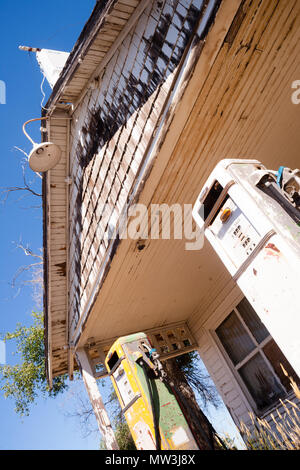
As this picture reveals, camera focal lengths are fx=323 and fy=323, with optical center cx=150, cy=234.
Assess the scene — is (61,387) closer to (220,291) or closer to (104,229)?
(220,291)

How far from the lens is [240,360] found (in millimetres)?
5977

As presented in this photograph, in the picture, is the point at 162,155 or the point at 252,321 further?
the point at 252,321

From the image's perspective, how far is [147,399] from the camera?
3.68 m

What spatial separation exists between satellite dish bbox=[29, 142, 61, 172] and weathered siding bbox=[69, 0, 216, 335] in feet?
2.03

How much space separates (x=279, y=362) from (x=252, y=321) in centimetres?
81

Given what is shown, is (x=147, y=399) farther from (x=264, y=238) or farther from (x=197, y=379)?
(x=197, y=379)

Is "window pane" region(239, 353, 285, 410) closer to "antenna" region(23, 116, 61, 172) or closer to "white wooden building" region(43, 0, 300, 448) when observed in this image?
"white wooden building" region(43, 0, 300, 448)

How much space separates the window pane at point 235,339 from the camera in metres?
5.86

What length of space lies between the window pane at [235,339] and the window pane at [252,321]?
0.18 m

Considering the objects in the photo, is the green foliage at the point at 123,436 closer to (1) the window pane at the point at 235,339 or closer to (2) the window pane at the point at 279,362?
(1) the window pane at the point at 235,339

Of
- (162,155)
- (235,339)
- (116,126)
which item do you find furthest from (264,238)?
(235,339)

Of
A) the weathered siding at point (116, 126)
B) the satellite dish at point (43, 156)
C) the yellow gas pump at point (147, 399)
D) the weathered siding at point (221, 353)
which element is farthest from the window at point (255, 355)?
the satellite dish at point (43, 156)
